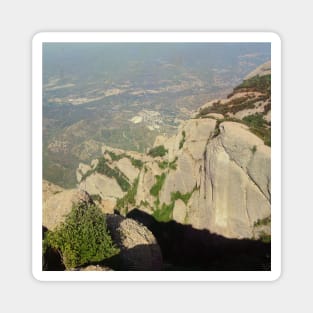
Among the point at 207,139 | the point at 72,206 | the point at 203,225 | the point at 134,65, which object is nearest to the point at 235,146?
the point at 207,139

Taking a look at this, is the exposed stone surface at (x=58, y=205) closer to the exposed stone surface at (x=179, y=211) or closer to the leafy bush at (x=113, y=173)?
the leafy bush at (x=113, y=173)

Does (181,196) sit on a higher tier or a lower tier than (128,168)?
lower

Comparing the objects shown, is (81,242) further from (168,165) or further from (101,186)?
(168,165)

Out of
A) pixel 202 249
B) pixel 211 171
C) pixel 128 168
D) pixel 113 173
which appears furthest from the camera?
pixel 128 168

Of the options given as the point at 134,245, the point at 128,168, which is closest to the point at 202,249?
the point at 134,245

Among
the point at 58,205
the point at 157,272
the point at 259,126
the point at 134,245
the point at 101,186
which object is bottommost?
the point at 157,272

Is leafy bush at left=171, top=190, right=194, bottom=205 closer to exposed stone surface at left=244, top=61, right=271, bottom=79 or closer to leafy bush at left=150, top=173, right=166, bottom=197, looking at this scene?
leafy bush at left=150, top=173, right=166, bottom=197
